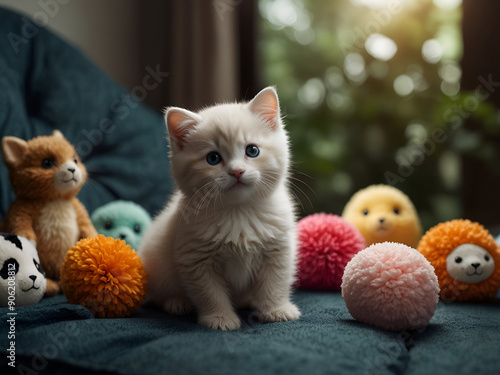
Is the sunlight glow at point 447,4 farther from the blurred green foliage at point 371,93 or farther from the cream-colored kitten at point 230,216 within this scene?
the cream-colored kitten at point 230,216

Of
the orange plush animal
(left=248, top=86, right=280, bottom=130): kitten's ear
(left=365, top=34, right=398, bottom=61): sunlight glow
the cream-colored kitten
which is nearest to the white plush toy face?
the cream-colored kitten

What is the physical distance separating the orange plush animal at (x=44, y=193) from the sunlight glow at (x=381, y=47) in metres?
1.72

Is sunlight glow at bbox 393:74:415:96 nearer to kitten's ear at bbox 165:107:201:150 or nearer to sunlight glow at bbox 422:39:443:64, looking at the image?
sunlight glow at bbox 422:39:443:64

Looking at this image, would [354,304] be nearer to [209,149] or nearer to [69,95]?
[209,149]

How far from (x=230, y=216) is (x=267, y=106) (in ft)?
1.06

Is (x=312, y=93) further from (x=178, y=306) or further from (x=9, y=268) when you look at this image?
(x=9, y=268)

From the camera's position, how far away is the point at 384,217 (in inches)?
63.4

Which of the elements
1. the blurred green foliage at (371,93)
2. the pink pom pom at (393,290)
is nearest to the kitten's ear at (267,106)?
the pink pom pom at (393,290)

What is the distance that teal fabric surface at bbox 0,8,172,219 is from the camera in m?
1.75

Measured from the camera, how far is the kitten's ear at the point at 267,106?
3.98 feet

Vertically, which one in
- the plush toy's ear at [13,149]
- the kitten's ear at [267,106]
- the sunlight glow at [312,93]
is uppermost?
the sunlight glow at [312,93]

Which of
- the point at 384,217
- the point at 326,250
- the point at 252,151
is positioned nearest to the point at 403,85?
the point at 384,217

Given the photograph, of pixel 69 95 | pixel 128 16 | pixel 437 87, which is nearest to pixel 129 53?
pixel 128 16

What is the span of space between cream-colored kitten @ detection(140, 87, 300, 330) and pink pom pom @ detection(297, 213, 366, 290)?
0.83 ft
